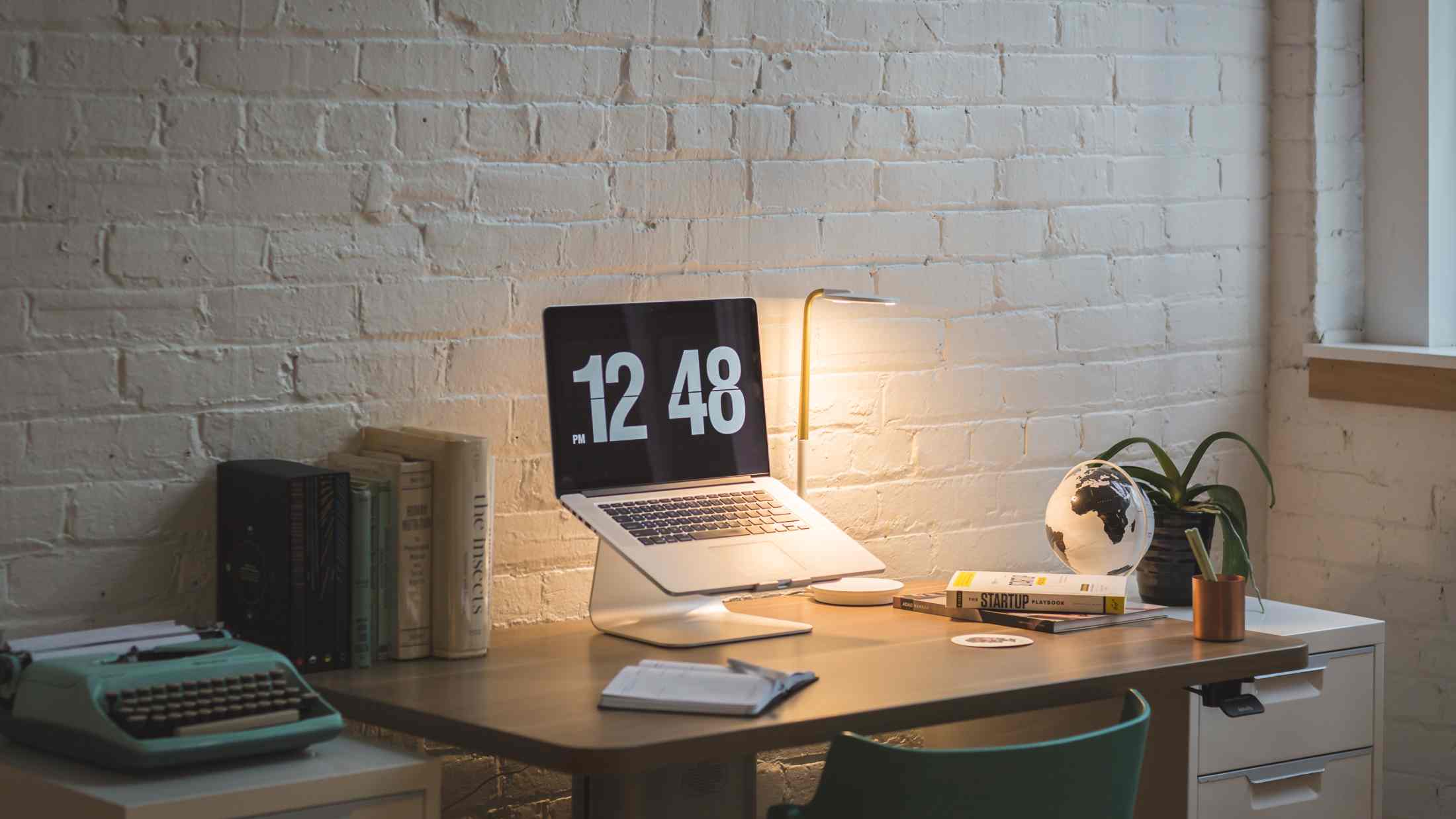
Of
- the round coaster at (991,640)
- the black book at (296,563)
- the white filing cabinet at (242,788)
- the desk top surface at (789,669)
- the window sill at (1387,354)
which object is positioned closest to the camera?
the white filing cabinet at (242,788)

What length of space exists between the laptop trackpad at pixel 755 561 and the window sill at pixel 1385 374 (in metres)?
1.34

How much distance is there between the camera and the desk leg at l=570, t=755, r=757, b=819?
1.98 m

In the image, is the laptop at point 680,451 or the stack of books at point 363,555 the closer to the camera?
the stack of books at point 363,555

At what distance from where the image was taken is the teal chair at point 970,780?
1.71m

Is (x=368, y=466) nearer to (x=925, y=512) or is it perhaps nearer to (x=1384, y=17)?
(x=925, y=512)

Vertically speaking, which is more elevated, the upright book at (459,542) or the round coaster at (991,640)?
the upright book at (459,542)

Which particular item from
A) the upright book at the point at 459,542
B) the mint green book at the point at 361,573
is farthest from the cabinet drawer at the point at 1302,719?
the mint green book at the point at 361,573

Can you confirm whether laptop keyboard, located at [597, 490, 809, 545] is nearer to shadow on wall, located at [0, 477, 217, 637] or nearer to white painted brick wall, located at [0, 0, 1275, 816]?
white painted brick wall, located at [0, 0, 1275, 816]

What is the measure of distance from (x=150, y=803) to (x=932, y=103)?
5.80 ft

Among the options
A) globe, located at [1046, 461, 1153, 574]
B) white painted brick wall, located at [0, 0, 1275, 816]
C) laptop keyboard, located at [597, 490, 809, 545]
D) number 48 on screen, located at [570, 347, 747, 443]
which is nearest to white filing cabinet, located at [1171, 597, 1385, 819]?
globe, located at [1046, 461, 1153, 574]

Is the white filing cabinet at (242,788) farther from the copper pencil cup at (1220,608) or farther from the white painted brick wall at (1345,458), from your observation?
the white painted brick wall at (1345,458)

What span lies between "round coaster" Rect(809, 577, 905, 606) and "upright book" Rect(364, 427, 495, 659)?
57cm

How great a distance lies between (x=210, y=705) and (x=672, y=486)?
0.81 metres

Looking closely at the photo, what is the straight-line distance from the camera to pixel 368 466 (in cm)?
217
